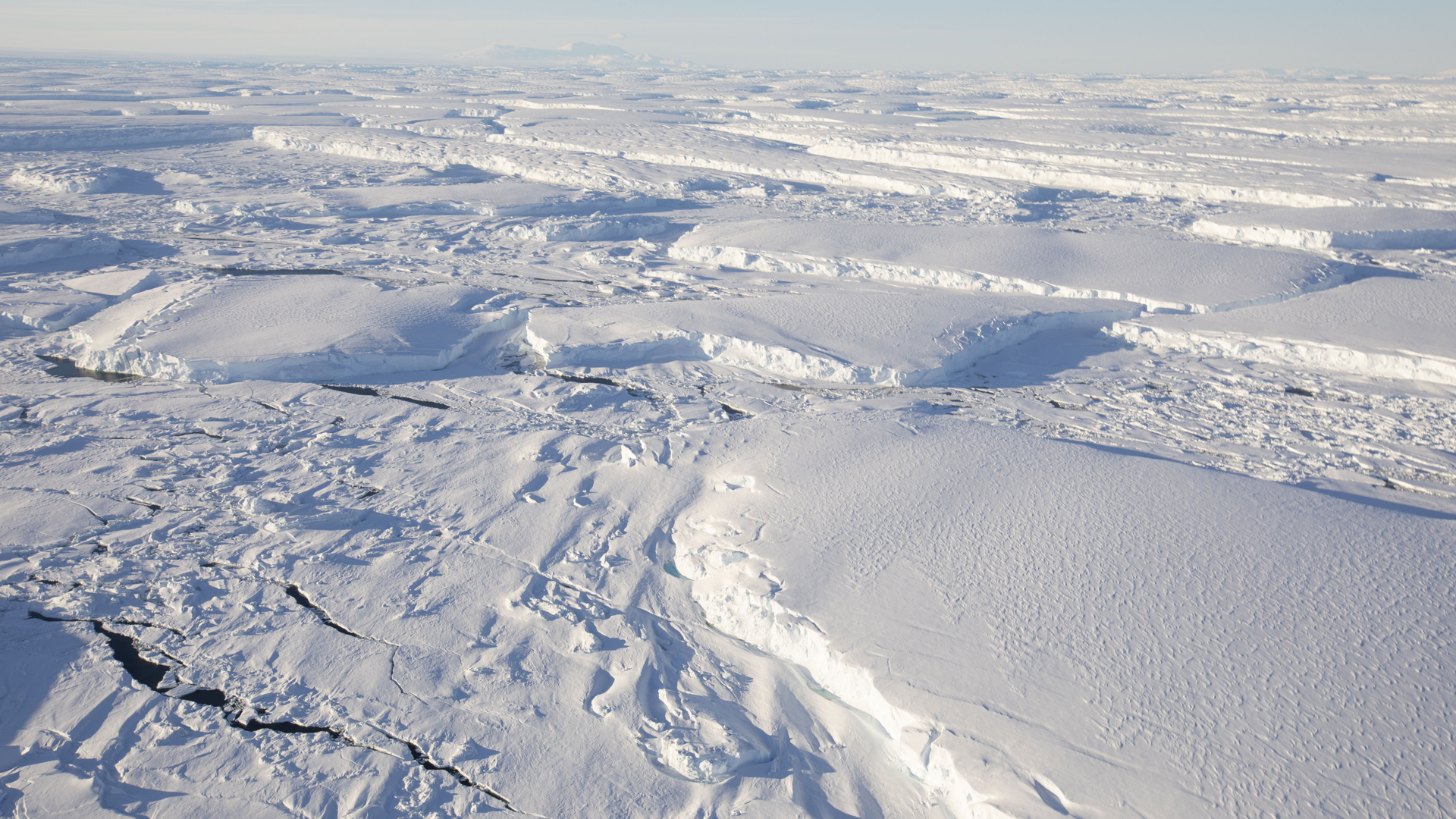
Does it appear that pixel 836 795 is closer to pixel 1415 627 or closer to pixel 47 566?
pixel 1415 627

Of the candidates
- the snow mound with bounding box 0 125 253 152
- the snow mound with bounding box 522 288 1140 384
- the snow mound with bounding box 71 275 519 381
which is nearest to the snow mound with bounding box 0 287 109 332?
the snow mound with bounding box 71 275 519 381

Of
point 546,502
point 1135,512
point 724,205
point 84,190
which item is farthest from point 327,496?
point 84,190

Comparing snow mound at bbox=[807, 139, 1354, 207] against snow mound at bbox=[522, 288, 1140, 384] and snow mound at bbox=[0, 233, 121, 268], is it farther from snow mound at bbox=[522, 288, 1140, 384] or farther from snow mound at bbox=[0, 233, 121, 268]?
snow mound at bbox=[0, 233, 121, 268]

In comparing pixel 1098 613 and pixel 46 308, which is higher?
pixel 46 308

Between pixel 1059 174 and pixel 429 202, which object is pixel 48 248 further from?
pixel 1059 174

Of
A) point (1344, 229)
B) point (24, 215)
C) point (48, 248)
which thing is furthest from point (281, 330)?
point (1344, 229)
